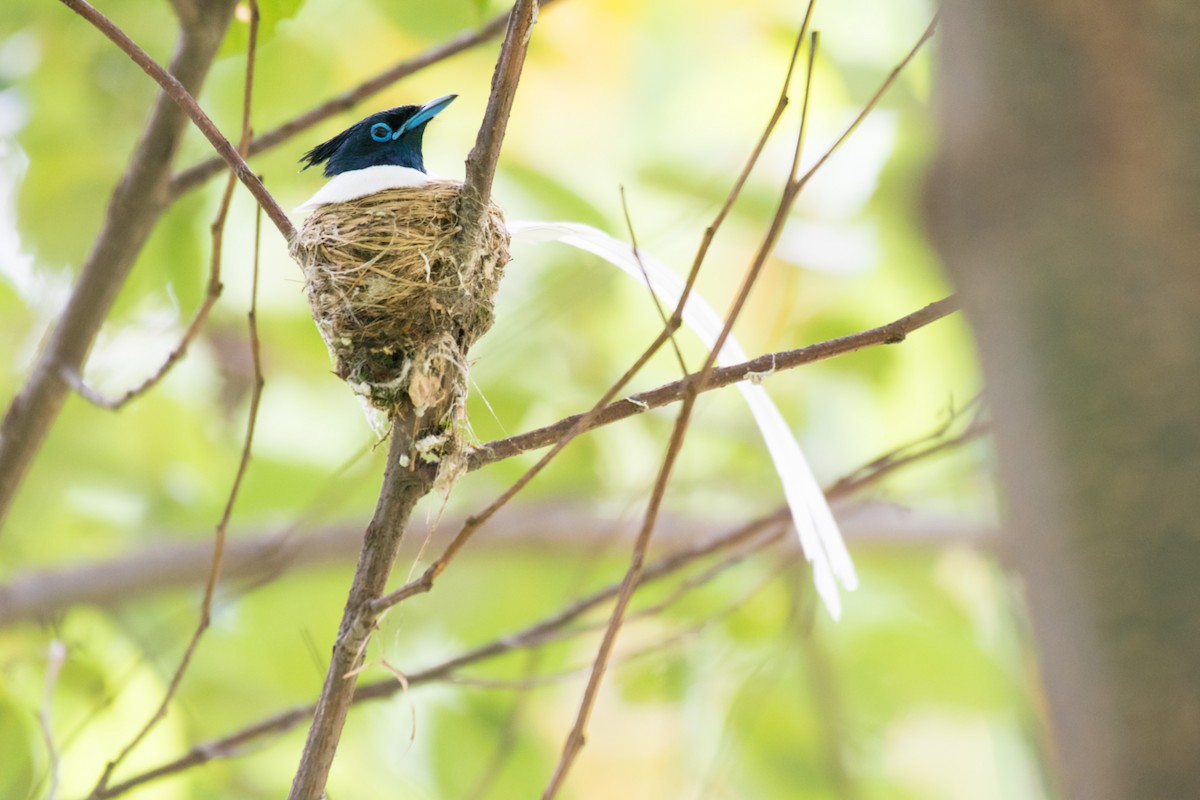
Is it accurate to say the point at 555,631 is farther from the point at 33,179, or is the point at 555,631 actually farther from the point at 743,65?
the point at 743,65

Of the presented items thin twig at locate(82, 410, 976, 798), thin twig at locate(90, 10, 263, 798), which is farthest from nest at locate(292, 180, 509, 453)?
thin twig at locate(82, 410, 976, 798)

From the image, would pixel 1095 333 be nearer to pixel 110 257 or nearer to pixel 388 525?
pixel 388 525

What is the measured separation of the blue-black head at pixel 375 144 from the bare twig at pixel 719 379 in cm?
172

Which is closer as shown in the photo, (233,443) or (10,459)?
(10,459)

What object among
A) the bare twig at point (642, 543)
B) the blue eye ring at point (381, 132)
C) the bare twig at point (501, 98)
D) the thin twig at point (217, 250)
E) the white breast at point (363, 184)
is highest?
the blue eye ring at point (381, 132)

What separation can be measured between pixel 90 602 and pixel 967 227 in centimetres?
350

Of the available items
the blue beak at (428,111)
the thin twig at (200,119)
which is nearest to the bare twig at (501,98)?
the thin twig at (200,119)

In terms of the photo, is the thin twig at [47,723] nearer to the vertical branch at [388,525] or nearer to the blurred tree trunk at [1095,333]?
the vertical branch at [388,525]

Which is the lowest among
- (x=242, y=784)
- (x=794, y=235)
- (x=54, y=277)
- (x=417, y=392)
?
(x=417, y=392)

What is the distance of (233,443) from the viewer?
4.66m

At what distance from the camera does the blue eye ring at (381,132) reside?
301 cm

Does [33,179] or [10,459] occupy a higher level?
[33,179]

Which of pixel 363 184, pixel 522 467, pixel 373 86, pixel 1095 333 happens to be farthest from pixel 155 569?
pixel 1095 333

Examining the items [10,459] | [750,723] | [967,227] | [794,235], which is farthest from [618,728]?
[967,227]
